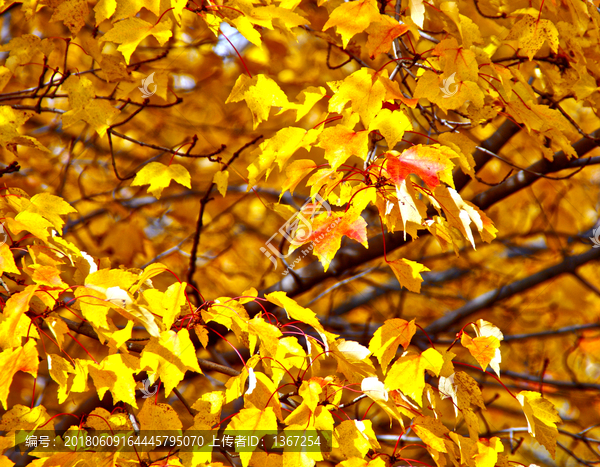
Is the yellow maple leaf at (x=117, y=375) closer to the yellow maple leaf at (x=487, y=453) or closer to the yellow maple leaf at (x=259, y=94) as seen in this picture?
the yellow maple leaf at (x=259, y=94)

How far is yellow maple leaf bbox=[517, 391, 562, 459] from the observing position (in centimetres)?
75

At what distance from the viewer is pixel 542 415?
76 cm

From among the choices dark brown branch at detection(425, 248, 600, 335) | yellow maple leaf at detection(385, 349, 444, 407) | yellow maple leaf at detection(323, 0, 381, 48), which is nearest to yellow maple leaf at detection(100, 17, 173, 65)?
yellow maple leaf at detection(323, 0, 381, 48)

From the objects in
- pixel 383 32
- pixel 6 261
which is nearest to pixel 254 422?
pixel 6 261

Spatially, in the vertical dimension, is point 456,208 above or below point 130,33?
below

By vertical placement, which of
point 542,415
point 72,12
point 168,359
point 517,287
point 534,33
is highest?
point 72,12

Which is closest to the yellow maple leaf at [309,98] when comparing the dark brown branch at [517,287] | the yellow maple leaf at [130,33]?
the yellow maple leaf at [130,33]

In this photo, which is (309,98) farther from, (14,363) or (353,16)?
(14,363)

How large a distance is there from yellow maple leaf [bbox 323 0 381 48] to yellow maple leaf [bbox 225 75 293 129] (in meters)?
0.13

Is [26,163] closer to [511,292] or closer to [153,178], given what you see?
[153,178]

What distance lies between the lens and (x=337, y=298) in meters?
1.61

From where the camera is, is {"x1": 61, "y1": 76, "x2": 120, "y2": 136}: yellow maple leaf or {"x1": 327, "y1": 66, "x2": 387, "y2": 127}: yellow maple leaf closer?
{"x1": 327, "y1": 66, "x2": 387, "y2": 127}: yellow maple leaf

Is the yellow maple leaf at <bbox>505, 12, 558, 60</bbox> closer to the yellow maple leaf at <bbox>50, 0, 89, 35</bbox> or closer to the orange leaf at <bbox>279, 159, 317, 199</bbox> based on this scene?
the orange leaf at <bbox>279, 159, 317, 199</bbox>

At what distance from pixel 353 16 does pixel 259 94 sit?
0.18 m
